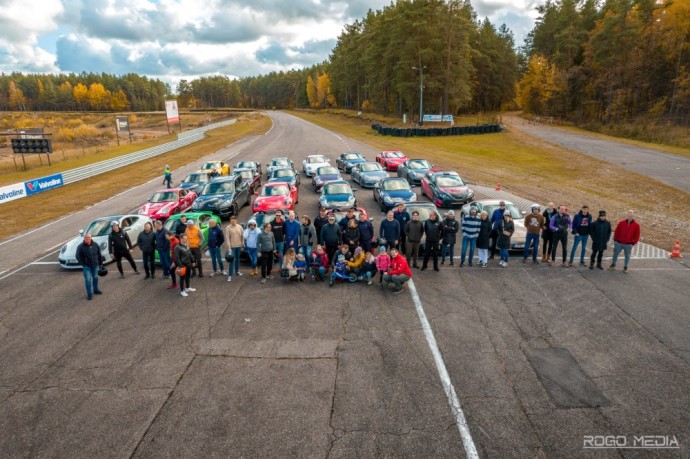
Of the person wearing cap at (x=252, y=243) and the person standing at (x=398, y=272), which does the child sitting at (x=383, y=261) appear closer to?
the person standing at (x=398, y=272)

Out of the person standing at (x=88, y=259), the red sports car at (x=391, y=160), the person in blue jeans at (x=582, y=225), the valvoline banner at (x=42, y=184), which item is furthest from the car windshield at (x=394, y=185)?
the valvoline banner at (x=42, y=184)

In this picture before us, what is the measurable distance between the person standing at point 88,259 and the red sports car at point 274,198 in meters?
7.06

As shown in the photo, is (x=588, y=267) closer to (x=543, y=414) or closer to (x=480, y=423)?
(x=543, y=414)

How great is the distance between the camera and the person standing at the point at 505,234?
12188mm

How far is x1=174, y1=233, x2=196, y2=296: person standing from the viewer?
434 inches

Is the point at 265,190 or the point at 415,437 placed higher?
the point at 265,190

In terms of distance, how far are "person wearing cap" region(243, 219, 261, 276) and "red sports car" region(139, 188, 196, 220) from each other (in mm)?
7560

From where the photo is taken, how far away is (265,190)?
61.9 ft

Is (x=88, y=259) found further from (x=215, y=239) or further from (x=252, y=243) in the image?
(x=252, y=243)

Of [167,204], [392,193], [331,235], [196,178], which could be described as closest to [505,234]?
[331,235]

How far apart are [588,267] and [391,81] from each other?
230 ft

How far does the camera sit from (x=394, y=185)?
19500 millimetres

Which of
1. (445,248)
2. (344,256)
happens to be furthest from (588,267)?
(344,256)

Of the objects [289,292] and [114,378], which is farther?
[289,292]
